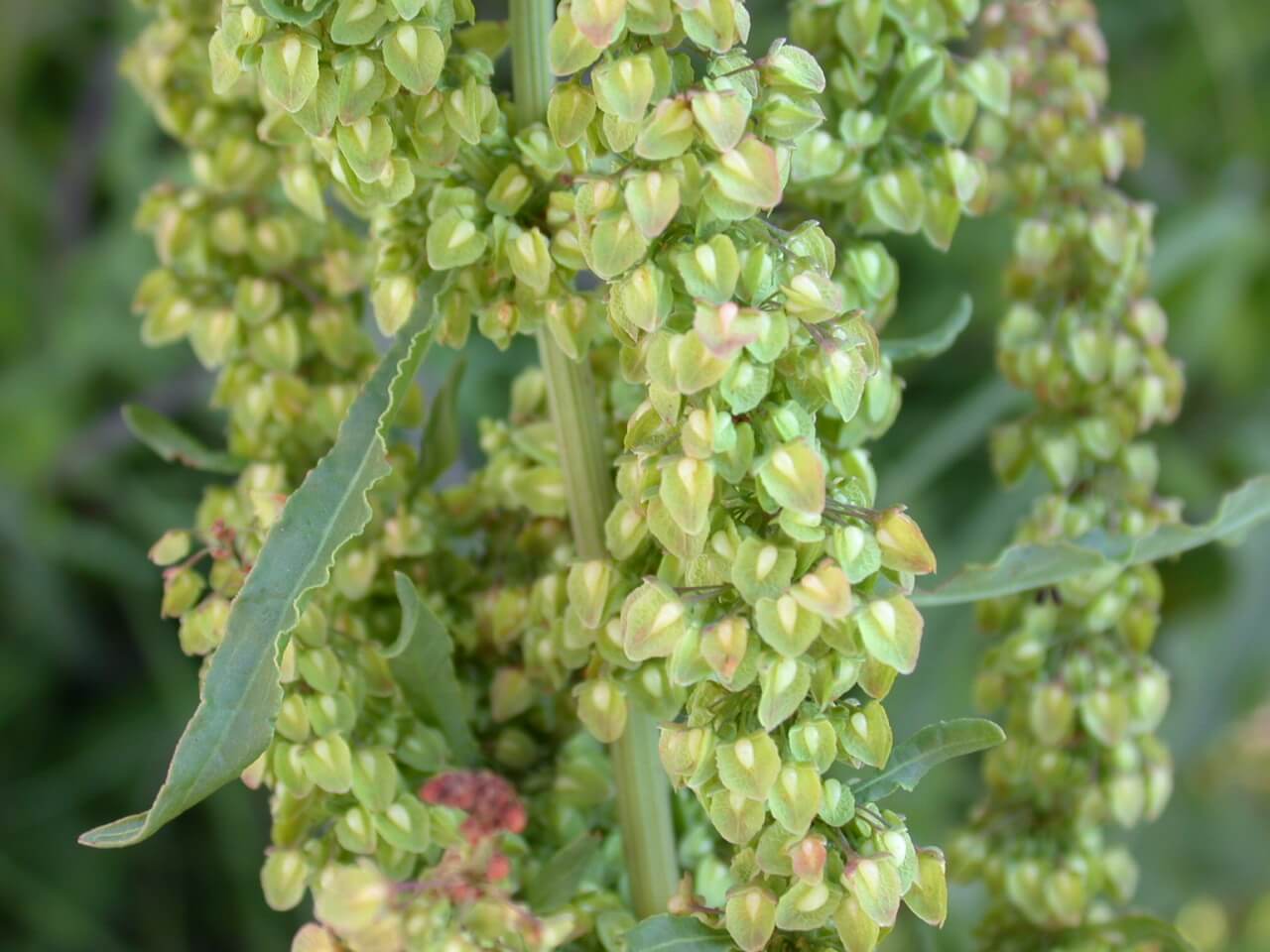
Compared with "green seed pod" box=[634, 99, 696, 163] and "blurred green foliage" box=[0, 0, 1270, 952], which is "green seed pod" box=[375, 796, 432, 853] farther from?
"blurred green foliage" box=[0, 0, 1270, 952]

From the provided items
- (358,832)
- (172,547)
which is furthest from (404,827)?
(172,547)

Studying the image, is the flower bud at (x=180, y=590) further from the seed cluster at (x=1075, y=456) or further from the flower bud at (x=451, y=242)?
the seed cluster at (x=1075, y=456)

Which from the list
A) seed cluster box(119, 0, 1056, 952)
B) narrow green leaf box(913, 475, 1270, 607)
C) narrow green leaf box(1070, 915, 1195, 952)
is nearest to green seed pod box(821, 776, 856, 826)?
seed cluster box(119, 0, 1056, 952)

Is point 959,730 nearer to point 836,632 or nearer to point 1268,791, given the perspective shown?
point 836,632

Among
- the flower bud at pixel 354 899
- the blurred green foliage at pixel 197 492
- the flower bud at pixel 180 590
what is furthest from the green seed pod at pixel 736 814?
the blurred green foliage at pixel 197 492

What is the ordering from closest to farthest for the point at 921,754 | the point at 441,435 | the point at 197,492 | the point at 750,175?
the point at 750,175 → the point at 921,754 → the point at 441,435 → the point at 197,492

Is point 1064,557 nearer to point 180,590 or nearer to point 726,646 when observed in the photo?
point 726,646
